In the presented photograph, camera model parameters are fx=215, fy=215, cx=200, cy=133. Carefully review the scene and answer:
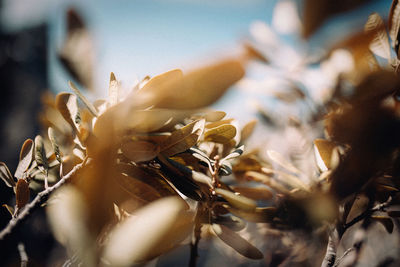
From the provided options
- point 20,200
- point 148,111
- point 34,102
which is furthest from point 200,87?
point 34,102

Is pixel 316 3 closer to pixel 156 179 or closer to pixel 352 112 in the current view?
pixel 352 112

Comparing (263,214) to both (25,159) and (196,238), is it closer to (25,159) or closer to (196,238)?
(196,238)

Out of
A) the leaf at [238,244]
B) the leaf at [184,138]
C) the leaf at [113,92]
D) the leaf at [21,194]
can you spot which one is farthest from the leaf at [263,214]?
the leaf at [21,194]

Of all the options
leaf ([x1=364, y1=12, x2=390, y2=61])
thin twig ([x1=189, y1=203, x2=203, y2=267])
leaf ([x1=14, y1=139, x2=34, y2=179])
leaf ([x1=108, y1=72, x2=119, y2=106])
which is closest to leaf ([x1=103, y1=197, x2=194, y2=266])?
thin twig ([x1=189, y1=203, x2=203, y2=267])

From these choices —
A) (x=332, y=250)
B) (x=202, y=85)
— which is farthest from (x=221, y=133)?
(x=332, y=250)

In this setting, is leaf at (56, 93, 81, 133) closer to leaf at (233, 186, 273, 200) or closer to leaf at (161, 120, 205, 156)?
leaf at (161, 120, 205, 156)

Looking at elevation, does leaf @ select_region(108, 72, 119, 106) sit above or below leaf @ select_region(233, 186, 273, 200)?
above
